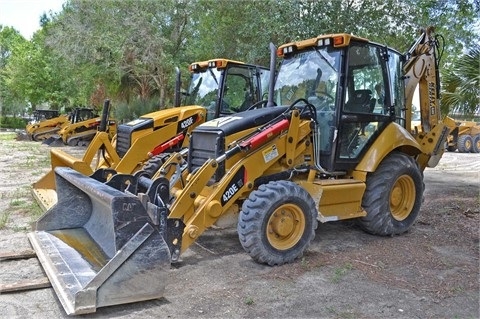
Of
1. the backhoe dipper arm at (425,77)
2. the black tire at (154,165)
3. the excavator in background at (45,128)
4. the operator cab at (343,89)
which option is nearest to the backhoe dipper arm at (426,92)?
the backhoe dipper arm at (425,77)

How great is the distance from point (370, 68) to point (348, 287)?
2923mm

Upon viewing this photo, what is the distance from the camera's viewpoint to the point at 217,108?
8.33 m

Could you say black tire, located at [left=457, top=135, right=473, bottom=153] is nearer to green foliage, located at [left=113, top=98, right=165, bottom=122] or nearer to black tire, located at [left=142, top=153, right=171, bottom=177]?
green foliage, located at [left=113, top=98, right=165, bottom=122]

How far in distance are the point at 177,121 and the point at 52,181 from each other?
233 cm

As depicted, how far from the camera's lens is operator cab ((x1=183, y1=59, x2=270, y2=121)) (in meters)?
8.37

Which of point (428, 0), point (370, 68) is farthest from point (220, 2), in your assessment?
point (370, 68)

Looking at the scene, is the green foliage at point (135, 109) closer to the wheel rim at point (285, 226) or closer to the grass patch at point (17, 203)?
the grass patch at point (17, 203)

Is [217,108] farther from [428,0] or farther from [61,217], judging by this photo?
[428,0]

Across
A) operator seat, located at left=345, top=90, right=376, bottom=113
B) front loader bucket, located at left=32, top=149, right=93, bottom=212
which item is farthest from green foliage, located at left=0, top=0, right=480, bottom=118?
front loader bucket, located at left=32, top=149, right=93, bottom=212

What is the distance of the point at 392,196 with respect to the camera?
6152mm

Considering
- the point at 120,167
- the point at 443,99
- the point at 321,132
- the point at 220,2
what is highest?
the point at 220,2

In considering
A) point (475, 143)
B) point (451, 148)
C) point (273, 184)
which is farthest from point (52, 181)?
point (475, 143)

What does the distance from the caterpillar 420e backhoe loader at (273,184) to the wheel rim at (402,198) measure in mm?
15

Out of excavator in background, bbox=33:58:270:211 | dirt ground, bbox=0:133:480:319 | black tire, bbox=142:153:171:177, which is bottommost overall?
dirt ground, bbox=0:133:480:319
